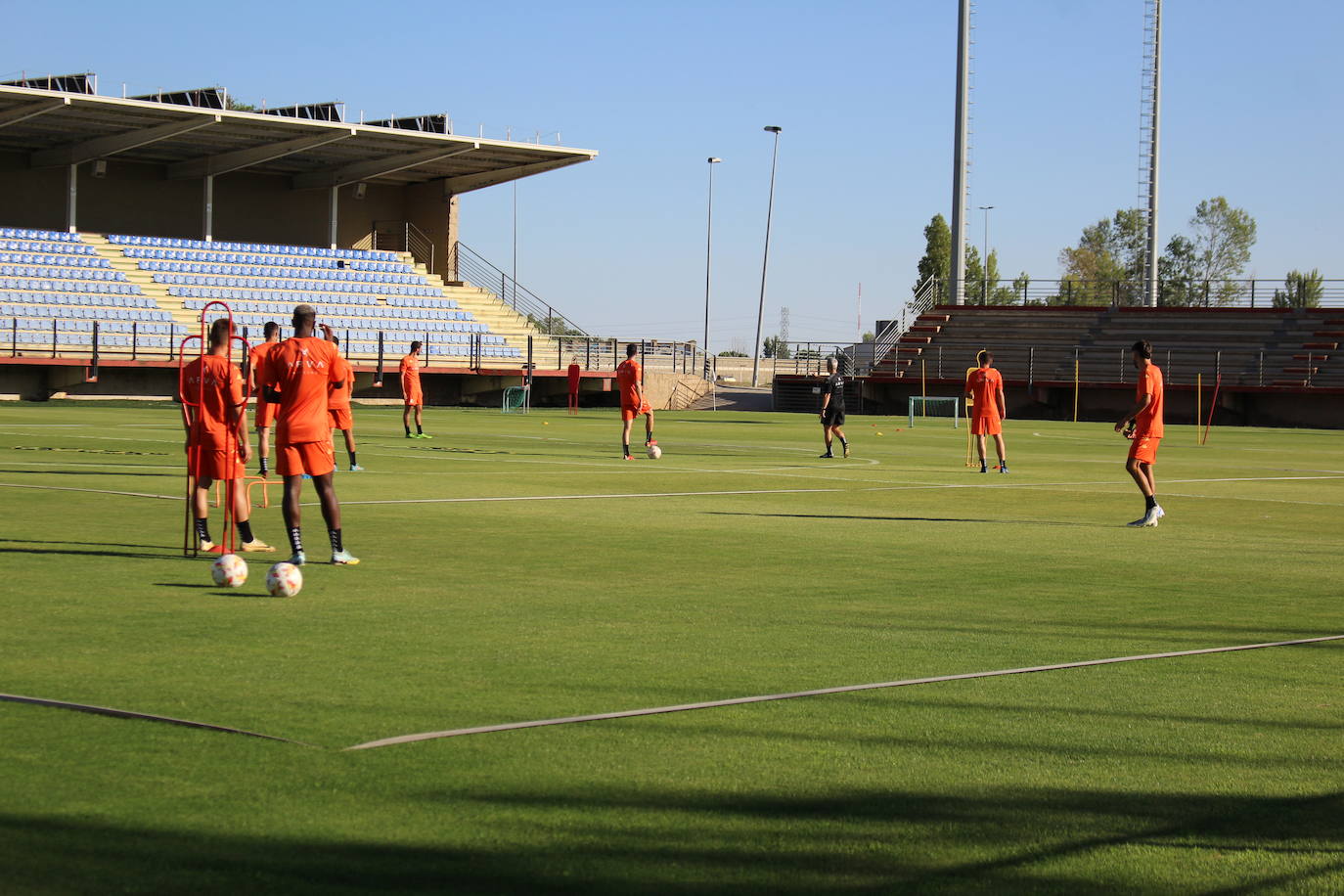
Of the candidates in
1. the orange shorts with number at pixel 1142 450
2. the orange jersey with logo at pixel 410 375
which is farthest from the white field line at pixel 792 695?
the orange jersey with logo at pixel 410 375

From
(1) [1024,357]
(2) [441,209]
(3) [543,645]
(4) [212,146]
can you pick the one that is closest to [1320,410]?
(1) [1024,357]

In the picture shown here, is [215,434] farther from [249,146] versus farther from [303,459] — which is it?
[249,146]

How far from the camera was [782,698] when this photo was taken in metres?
7.39

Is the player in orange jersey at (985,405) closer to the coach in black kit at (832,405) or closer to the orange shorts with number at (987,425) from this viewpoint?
the orange shorts with number at (987,425)

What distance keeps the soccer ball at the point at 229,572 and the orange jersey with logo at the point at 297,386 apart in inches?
56.9

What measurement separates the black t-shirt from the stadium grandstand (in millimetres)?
29372

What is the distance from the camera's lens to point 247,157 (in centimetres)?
6178

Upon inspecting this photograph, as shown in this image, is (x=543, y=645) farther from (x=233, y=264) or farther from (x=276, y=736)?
(x=233, y=264)

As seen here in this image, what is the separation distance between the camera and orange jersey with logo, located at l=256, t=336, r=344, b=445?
11930mm

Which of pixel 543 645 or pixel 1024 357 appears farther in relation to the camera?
pixel 1024 357

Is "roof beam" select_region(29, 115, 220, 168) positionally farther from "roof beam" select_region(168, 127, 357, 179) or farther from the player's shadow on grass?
the player's shadow on grass

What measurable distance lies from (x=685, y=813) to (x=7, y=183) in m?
63.1

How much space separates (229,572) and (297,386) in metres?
1.89

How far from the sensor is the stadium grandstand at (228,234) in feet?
173
